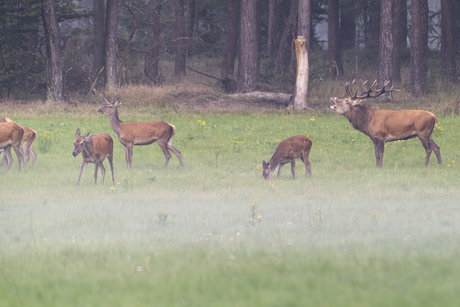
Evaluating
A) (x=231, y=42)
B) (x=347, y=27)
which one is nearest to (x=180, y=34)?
(x=231, y=42)

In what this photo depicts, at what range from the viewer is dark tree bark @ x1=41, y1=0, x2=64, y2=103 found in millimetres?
26141

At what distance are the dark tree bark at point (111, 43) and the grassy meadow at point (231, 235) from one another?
1426cm

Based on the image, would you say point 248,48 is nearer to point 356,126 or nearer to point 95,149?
point 356,126

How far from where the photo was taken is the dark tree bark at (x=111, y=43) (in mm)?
28000

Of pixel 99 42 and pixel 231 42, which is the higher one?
pixel 231 42

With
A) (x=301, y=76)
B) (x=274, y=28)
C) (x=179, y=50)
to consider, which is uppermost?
(x=274, y=28)

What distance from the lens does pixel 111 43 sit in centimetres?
2825

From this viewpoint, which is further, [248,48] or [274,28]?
[274,28]

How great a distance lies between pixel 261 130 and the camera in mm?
19391

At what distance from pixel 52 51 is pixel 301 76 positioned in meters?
11.3

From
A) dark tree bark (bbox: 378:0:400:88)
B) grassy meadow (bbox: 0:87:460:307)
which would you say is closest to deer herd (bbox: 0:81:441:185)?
grassy meadow (bbox: 0:87:460:307)

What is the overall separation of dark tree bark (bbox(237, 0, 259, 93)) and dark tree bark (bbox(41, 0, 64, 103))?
829 centimetres

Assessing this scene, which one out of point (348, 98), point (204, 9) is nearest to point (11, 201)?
point (348, 98)

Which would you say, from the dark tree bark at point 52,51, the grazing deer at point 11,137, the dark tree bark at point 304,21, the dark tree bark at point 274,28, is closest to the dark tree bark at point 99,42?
the dark tree bark at point 52,51
